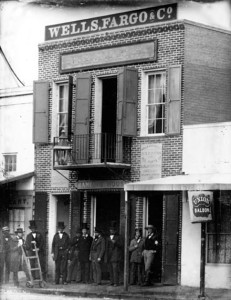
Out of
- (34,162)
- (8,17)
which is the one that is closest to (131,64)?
(34,162)

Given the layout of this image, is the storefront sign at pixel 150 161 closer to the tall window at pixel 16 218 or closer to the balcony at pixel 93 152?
the balcony at pixel 93 152

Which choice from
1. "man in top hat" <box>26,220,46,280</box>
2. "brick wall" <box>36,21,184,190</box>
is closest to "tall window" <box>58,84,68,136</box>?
"brick wall" <box>36,21,184,190</box>

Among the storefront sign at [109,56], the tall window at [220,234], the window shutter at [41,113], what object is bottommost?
the tall window at [220,234]

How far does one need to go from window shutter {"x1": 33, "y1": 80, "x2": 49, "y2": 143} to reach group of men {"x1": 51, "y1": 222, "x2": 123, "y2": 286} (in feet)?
11.8

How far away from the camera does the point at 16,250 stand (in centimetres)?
2358

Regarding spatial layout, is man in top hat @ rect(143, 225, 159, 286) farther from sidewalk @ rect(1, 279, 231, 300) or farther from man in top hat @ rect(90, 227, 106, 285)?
man in top hat @ rect(90, 227, 106, 285)

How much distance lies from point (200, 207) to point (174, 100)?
4.66 meters

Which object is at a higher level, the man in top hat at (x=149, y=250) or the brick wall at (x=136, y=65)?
the brick wall at (x=136, y=65)

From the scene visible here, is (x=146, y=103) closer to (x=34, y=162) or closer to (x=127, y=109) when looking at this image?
(x=127, y=109)

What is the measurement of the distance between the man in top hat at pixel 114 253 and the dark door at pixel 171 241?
1.27 meters

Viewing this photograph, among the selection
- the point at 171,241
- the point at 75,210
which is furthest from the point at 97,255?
the point at 75,210

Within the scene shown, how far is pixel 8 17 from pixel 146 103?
27.1 feet

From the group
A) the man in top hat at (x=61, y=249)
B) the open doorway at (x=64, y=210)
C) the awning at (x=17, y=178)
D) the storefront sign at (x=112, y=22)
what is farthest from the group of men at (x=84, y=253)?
the storefront sign at (x=112, y=22)

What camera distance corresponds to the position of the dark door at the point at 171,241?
23453mm
